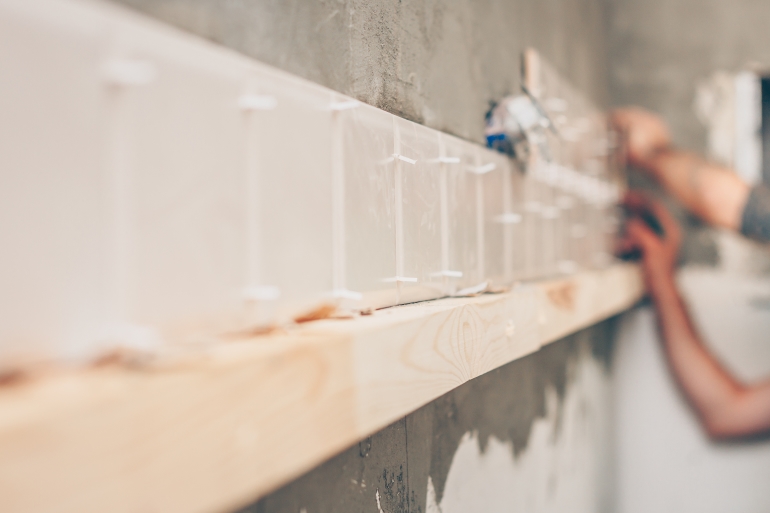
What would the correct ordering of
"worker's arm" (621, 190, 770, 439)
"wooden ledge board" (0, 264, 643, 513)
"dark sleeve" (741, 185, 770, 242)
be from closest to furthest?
1. "wooden ledge board" (0, 264, 643, 513)
2. "dark sleeve" (741, 185, 770, 242)
3. "worker's arm" (621, 190, 770, 439)

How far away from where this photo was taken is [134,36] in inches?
18.8

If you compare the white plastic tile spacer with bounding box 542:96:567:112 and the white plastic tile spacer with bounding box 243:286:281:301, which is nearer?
the white plastic tile spacer with bounding box 243:286:281:301

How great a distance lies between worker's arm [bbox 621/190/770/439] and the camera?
2.74 m

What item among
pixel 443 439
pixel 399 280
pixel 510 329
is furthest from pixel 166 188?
pixel 443 439

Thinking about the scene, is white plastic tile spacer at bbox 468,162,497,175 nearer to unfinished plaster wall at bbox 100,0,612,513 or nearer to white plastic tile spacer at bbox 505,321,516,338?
unfinished plaster wall at bbox 100,0,612,513

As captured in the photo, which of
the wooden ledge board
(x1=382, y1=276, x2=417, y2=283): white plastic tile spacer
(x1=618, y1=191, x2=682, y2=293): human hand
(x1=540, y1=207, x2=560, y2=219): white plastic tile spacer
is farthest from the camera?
(x1=618, y1=191, x2=682, y2=293): human hand

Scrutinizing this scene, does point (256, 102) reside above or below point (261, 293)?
above

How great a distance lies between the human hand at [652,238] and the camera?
2840 millimetres

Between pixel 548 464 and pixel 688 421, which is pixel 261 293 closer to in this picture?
pixel 548 464

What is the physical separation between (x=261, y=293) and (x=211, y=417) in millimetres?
182

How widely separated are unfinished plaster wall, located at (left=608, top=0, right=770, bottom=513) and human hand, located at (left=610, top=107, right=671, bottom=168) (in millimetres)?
112

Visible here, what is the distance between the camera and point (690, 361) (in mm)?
2820

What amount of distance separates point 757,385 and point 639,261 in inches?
31.5

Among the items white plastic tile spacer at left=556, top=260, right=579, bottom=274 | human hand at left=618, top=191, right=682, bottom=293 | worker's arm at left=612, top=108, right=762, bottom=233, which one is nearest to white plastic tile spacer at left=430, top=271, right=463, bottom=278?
white plastic tile spacer at left=556, top=260, right=579, bottom=274
